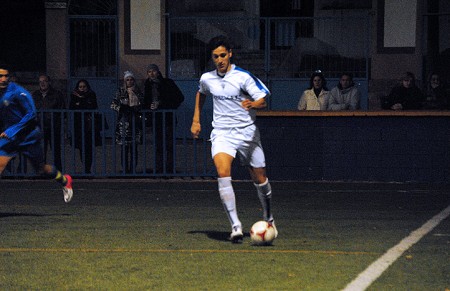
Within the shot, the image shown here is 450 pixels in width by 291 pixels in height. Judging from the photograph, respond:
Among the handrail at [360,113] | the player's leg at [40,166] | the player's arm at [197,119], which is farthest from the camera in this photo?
the handrail at [360,113]

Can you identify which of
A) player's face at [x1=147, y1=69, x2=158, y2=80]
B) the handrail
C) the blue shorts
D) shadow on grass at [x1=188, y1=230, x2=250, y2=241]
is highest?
player's face at [x1=147, y1=69, x2=158, y2=80]

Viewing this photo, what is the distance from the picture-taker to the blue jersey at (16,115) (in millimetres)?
11797

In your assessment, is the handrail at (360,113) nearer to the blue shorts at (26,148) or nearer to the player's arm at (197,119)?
the blue shorts at (26,148)

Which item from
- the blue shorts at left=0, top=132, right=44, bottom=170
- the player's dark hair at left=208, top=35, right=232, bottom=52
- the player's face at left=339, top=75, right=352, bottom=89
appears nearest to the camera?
the player's dark hair at left=208, top=35, right=232, bottom=52

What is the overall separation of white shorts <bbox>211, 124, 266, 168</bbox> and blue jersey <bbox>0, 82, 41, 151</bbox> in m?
2.58

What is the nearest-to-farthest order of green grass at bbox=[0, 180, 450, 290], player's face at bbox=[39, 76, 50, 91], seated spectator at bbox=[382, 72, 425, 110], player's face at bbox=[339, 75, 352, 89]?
green grass at bbox=[0, 180, 450, 290], player's face at bbox=[39, 76, 50, 91], player's face at bbox=[339, 75, 352, 89], seated spectator at bbox=[382, 72, 425, 110]

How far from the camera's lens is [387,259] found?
29.7 feet

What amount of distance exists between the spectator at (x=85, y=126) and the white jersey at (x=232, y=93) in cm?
648

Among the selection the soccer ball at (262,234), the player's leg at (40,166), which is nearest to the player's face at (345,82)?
the player's leg at (40,166)

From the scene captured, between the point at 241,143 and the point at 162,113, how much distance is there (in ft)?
20.5

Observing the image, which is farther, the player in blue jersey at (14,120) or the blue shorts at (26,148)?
the blue shorts at (26,148)

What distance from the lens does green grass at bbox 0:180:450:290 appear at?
8211 mm

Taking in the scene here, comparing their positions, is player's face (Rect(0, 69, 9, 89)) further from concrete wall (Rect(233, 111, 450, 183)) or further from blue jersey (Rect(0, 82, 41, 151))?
concrete wall (Rect(233, 111, 450, 183))

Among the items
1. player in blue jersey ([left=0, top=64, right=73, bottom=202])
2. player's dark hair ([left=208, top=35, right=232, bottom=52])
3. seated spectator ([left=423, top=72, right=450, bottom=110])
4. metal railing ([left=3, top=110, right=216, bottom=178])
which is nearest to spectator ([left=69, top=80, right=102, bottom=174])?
metal railing ([left=3, top=110, right=216, bottom=178])
